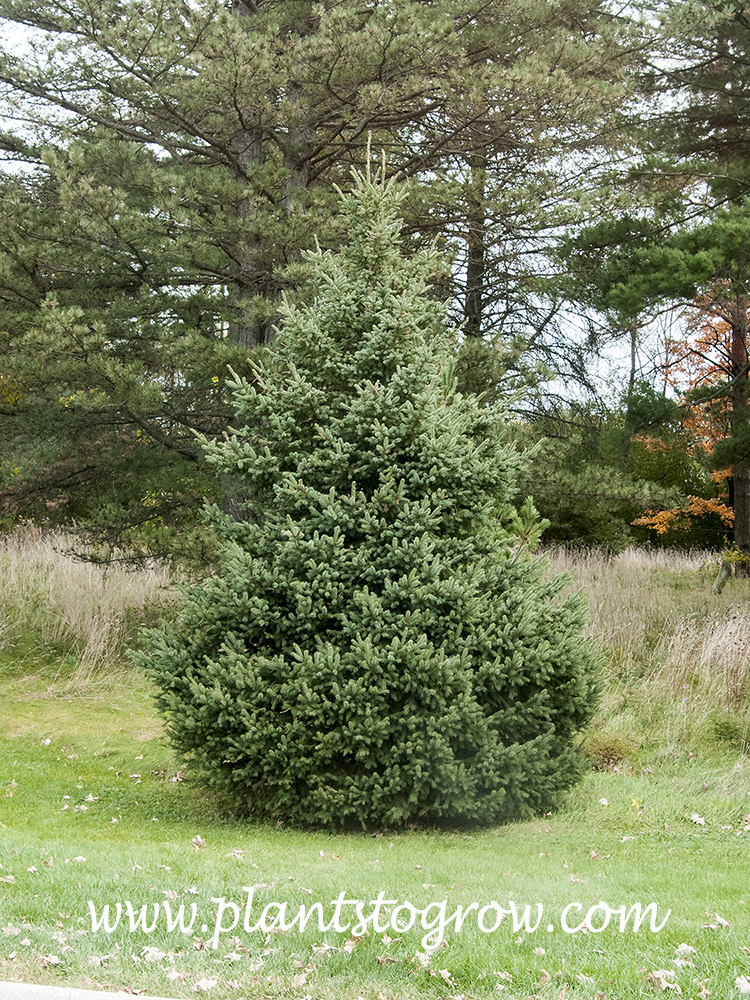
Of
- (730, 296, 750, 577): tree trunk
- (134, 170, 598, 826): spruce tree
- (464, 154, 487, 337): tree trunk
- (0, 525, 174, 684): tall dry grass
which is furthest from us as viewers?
(730, 296, 750, 577): tree trunk

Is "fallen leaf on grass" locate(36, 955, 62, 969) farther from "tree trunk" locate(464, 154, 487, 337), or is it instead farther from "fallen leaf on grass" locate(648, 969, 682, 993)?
"tree trunk" locate(464, 154, 487, 337)

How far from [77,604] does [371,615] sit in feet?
23.7

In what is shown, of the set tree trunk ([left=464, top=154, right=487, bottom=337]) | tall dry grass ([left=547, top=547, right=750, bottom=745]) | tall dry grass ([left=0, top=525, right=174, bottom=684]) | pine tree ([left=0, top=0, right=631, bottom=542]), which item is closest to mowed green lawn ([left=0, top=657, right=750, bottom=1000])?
tall dry grass ([left=547, top=547, right=750, bottom=745])

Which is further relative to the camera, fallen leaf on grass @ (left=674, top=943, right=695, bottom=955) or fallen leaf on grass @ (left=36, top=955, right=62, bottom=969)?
fallen leaf on grass @ (left=674, top=943, right=695, bottom=955)

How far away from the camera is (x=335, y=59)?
31.2 feet

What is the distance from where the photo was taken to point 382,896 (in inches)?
163

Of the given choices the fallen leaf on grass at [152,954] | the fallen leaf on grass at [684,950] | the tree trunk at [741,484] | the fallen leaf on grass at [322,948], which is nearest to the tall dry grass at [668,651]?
the tree trunk at [741,484]

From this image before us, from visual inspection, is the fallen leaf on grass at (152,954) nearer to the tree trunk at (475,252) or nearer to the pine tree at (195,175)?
the pine tree at (195,175)

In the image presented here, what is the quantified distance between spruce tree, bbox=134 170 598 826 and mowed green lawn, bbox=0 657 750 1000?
411mm

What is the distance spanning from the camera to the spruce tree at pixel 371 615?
564cm

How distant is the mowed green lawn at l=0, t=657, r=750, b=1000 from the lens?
11.5 feet

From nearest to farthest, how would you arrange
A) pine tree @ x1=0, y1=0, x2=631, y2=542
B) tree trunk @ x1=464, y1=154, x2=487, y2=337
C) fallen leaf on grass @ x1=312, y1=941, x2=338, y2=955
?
1. fallen leaf on grass @ x1=312, y1=941, x2=338, y2=955
2. pine tree @ x1=0, y1=0, x2=631, y2=542
3. tree trunk @ x1=464, y1=154, x2=487, y2=337

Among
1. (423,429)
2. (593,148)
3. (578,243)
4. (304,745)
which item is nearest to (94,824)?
(304,745)

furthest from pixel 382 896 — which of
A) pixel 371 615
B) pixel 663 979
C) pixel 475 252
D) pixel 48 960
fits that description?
pixel 475 252
